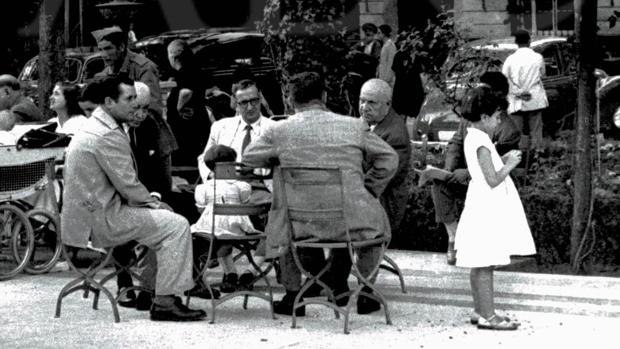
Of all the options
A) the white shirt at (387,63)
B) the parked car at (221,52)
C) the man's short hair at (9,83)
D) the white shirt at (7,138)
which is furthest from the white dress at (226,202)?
the parked car at (221,52)

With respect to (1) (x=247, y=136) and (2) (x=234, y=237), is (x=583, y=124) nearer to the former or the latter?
(1) (x=247, y=136)

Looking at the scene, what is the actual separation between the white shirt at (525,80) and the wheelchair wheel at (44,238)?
648cm

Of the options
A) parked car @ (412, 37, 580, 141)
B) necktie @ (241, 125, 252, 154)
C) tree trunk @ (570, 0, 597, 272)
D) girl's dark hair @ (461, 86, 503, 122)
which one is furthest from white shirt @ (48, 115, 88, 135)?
parked car @ (412, 37, 580, 141)

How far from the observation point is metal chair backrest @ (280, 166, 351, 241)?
31.9ft

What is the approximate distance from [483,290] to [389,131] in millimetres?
1848

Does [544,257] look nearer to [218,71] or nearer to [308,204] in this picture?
[308,204]

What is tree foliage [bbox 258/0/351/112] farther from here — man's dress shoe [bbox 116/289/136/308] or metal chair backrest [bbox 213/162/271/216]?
metal chair backrest [bbox 213/162/271/216]

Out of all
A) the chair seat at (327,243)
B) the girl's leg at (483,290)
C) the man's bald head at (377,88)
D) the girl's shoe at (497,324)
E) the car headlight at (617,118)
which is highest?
the man's bald head at (377,88)

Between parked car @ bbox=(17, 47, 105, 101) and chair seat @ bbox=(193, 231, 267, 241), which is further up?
chair seat @ bbox=(193, 231, 267, 241)

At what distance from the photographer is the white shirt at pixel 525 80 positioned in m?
17.9

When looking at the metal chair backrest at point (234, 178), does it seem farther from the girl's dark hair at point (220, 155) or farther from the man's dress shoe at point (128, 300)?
the man's dress shoe at point (128, 300)

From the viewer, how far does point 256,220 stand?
1150 centimetres

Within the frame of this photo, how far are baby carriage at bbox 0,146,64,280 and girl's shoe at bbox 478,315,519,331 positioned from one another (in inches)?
166

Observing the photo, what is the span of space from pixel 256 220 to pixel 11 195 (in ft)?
7.57
